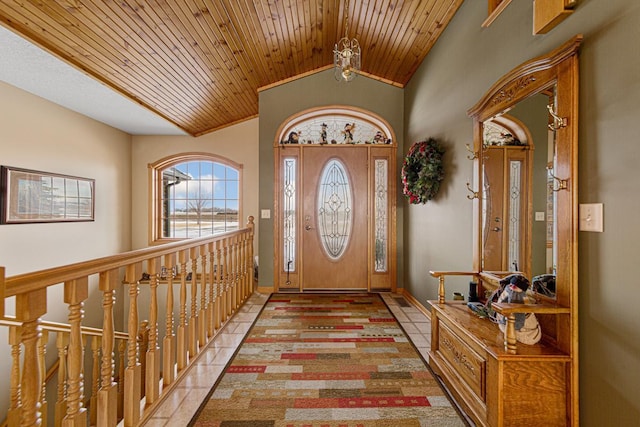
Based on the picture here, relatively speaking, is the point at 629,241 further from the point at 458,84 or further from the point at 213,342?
the point at 213,342

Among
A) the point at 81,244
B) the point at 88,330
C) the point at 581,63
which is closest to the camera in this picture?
the point at 581,63

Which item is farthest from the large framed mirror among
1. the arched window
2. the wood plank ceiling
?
the arched window

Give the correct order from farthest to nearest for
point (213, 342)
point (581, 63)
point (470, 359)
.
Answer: point (213, 342)
point (470, 359)
point (581, 63)

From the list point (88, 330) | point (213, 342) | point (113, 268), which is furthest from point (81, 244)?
point (113, 268)

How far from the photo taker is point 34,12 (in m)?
2.27

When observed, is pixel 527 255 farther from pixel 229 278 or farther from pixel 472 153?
pixel 229 278

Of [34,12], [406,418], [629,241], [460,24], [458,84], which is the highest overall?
[460,24]

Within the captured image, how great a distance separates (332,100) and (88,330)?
3839mm

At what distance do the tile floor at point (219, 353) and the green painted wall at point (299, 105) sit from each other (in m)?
0.75

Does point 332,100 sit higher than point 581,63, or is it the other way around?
point 332,100

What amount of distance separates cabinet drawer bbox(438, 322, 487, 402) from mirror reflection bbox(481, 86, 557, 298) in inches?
19.8

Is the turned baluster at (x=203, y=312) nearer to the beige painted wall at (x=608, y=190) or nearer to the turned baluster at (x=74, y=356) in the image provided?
the turned baluster at (x=74, y=356)

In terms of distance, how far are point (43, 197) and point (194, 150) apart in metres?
2.21

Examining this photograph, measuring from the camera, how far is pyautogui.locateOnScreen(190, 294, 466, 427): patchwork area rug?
1.89 metres
